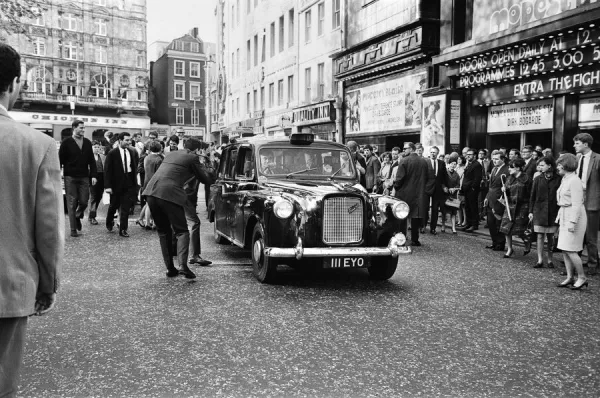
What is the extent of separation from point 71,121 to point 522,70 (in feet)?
192

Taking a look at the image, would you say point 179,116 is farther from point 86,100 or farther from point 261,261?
point 261,261

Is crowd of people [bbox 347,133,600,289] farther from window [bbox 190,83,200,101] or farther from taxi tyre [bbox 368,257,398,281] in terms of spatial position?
window [bbox 190,83,200,101]

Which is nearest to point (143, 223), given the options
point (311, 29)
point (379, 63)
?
point (379, 63)

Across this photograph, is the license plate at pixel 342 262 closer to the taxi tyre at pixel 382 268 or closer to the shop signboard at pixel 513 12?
the taxi tyre at pixel 382 268

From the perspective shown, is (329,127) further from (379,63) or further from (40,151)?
(40,151)

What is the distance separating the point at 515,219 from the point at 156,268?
5.86 m

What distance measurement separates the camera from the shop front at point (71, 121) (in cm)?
6168

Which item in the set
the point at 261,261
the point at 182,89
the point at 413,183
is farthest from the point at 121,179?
the point at 182,89

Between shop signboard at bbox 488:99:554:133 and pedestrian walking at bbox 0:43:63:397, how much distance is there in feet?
49.1

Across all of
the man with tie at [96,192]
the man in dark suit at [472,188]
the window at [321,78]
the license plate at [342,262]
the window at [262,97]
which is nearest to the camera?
the license plate at [342,262]

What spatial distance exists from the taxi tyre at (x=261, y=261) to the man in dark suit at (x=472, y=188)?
23.0ft

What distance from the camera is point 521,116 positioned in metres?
16.8

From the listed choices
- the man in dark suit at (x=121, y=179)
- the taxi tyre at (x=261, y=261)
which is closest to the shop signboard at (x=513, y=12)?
the taxi tyre at (x=261, y=261)

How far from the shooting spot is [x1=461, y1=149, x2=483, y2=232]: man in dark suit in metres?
13.5
